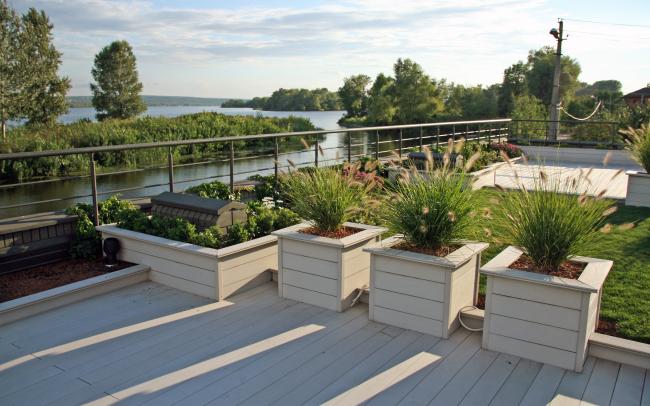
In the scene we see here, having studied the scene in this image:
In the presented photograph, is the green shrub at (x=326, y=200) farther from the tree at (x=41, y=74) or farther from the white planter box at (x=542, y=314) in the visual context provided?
the tree at (x=41, y=74)

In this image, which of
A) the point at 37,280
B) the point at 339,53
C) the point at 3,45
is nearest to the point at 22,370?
the point at 37,280

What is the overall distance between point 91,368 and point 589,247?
2671 millimetres

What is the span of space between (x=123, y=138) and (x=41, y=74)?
727 centimetres

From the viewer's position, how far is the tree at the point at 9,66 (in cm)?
2202

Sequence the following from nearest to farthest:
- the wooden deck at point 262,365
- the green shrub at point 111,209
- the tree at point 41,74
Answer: the wooden deck at point 262,365 → the green shrub at point 111,209 → the tree at point 41,74

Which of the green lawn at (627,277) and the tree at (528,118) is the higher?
the tree at (528,118)

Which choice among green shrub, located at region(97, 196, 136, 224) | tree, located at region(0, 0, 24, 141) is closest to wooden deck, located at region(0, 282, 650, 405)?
green shrub, located at region(97, 196, 136, 224)

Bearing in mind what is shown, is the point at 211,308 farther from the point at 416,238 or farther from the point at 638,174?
the point at 638,174

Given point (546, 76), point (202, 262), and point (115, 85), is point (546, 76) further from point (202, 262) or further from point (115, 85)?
point (202, 262)

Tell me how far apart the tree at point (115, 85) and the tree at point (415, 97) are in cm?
1924

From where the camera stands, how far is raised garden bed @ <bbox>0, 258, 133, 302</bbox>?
3590 millimetres

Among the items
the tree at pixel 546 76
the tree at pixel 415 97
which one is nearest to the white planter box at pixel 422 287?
the tree at pixel 546 76

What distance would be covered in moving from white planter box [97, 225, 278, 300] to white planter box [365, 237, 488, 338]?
99 cm

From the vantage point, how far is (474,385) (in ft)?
8.09
